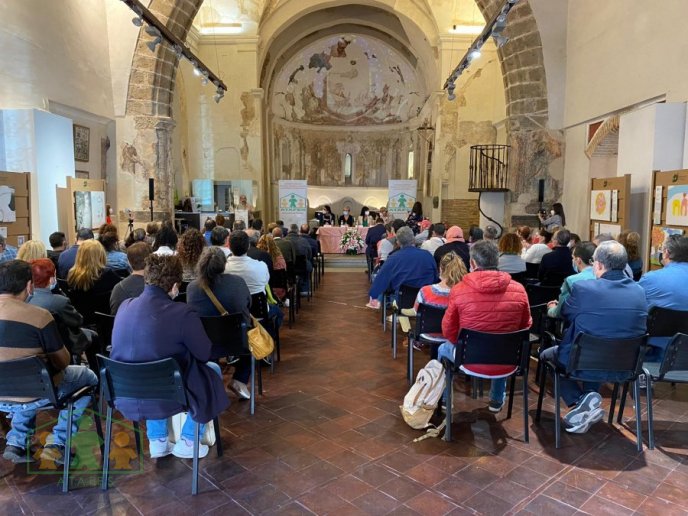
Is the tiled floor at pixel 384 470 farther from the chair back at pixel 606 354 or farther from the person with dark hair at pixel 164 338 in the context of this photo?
the chair back at pixel 606 354

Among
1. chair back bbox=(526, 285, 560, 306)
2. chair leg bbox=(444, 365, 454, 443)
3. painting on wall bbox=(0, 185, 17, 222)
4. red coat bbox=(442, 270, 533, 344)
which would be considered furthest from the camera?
painting on wall bbox=(0, 185, 17, 222)

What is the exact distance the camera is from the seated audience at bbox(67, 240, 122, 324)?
13.2 feet

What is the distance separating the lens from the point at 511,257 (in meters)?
5.34

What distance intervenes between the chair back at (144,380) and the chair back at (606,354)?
7.73 ft

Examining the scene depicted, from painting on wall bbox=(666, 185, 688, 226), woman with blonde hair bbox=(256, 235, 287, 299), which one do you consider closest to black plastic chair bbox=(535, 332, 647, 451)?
woman with blonde hair bbox=(256, 235, 287, 299)

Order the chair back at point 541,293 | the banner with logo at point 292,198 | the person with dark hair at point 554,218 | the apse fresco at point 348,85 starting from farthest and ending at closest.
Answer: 1. the apse fresco at point 348,85
2. the banner with logo at point 292,198
3. the person with dark hair at point 554,218
4. the chair back at point 541,293

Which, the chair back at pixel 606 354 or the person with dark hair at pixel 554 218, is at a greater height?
the person with dark hair at pixel 554 218

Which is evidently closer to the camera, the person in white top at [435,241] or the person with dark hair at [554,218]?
the person in white top at [435,241]

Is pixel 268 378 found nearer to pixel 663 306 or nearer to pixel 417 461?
pixel 417 461

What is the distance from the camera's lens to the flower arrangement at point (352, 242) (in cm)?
1321

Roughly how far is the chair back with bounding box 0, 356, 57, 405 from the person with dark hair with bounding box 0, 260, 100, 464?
8 cm

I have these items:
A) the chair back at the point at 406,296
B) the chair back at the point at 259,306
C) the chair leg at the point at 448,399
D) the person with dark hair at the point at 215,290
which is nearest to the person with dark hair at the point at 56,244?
the chair back at the point at 259,306

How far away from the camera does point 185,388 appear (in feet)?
8.95

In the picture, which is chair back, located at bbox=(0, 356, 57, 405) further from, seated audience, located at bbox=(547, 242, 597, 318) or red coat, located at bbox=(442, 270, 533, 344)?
seated audience, located at bbox=(547, 242, 597, 318)
